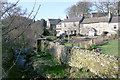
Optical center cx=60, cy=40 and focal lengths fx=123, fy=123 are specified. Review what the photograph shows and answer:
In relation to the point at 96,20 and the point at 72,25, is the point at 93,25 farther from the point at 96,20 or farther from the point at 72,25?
the point at 72,25

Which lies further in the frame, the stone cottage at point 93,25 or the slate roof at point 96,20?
the slate roof at point 96,20

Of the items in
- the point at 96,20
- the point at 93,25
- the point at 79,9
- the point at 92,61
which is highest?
the point at 79,9

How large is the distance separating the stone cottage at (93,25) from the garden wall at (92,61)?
22275 mm

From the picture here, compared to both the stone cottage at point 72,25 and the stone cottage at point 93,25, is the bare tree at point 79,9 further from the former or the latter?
the stone cottage at point 72,25

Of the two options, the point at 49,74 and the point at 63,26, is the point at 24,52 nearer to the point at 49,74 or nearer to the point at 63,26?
the point at 49,74

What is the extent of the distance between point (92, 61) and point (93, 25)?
27.3 metres

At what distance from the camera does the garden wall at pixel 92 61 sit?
6859 millimetres

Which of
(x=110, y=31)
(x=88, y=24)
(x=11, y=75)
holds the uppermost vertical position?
(x=88, y=24)

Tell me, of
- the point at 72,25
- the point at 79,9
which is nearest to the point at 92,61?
the point at 72,25

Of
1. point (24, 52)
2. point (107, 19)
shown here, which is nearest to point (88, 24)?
point (107, 19)

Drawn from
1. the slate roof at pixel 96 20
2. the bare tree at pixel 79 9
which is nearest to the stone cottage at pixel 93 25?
the slate roof at pixel 96 20

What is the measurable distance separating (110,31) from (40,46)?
2036 cm

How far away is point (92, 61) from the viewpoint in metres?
8.41

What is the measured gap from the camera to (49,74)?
9.41 metres
